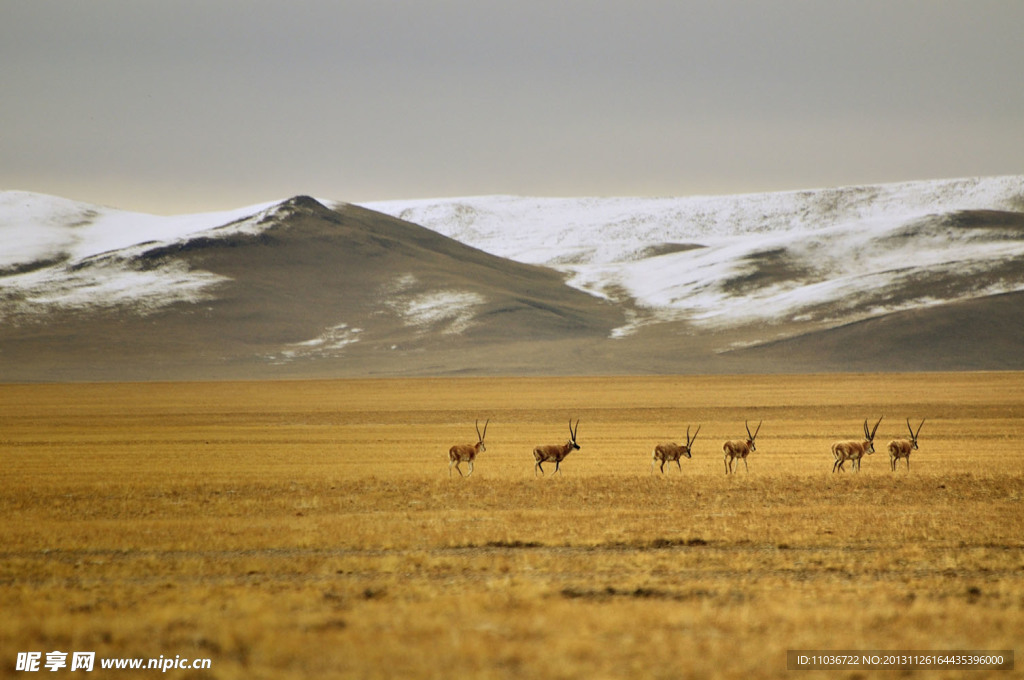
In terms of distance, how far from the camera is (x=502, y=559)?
1541 centimetres

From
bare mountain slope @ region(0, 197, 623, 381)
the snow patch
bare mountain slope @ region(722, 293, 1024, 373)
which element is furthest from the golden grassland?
the snow patch

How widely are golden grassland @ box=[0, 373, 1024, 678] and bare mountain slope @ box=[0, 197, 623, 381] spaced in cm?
9791

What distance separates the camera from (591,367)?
126 metres

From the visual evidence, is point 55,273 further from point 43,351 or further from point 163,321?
point 43,351

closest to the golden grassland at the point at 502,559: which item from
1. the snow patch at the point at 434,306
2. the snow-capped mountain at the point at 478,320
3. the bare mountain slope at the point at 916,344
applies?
the bare mountain slope at the point at 916,344

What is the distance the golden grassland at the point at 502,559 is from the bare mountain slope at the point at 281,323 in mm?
97909

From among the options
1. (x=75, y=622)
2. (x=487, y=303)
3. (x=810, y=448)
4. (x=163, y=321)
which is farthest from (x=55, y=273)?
(x=75, y=622)

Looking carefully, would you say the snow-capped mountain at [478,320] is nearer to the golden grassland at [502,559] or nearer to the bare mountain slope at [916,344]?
the bare mountain slope at [916,344]

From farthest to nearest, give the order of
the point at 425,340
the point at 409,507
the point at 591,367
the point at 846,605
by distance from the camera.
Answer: the point at 425,340
the point at 591,367
the point at 409,507
the point at 846,605

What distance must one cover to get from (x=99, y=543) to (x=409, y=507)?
260 inches

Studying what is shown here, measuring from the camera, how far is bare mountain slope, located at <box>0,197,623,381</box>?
5276 inches

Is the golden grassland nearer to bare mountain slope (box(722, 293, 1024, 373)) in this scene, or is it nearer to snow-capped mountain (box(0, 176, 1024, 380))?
bare mountain slope (box(722, 293, 1024, 373))

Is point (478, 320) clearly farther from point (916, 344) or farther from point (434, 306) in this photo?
point (916, 344)

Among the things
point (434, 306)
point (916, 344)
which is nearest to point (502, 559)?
point (916, 344)
